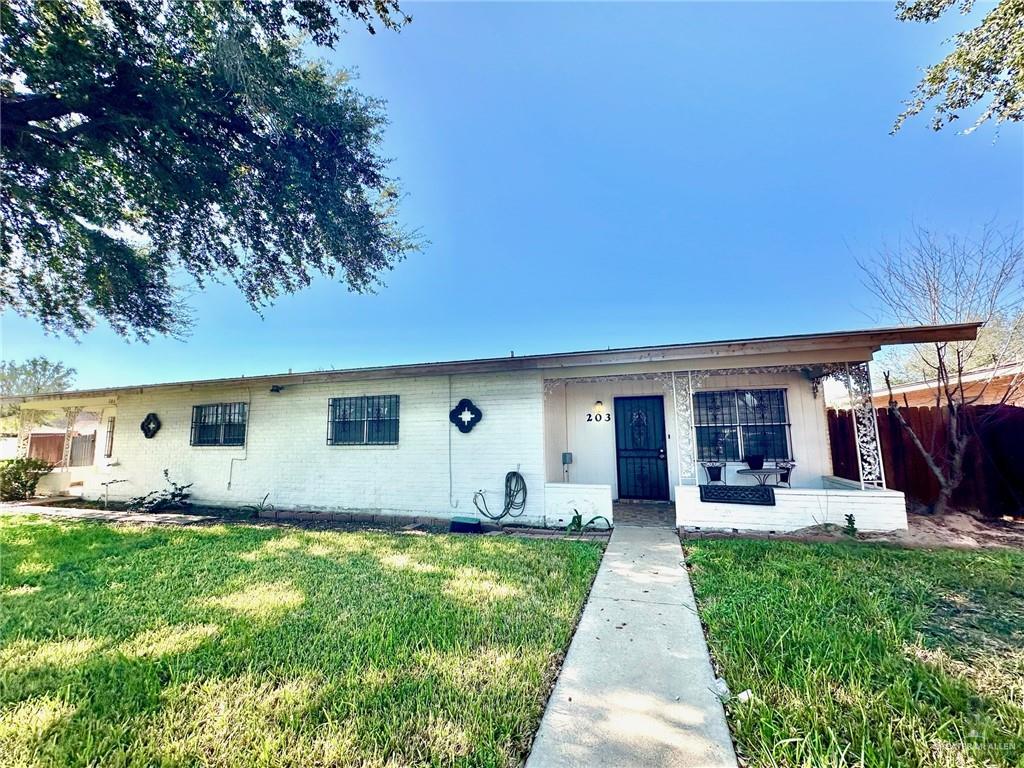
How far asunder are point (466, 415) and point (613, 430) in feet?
10.9

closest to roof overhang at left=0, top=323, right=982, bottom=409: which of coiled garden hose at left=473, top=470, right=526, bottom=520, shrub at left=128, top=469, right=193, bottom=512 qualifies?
coiled garden hose at left=473, top=470, right=526, bottom=520

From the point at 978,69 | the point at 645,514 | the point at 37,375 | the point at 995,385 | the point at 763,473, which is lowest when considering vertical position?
the point at 645,514

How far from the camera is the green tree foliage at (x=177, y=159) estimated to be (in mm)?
4523

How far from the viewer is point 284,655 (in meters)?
2.82

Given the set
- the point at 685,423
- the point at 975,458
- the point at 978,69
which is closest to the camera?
the point at 978,69

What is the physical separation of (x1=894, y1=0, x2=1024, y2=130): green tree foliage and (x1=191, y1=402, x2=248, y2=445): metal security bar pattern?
1294cm

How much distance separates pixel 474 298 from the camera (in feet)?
57.0

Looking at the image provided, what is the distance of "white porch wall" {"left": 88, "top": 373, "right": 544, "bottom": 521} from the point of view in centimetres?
730

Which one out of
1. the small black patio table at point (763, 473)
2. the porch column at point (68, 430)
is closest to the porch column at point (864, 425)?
the small black patio table at point (763, 473)

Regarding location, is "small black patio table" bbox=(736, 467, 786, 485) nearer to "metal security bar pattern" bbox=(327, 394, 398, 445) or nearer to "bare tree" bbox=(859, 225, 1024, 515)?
"bare tree" bbox=(859, 225, 1024, 515)

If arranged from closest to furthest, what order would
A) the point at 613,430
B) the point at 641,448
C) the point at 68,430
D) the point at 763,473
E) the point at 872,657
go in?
the point at 872,657 < the point at 763,473 < the point at 641,448 < the point at 613,430 < the point at 68,430

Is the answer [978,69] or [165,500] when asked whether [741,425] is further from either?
[165,500]

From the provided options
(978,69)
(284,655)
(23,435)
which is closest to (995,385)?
(978,69)

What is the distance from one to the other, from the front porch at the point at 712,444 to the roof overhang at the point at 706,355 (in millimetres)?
135
